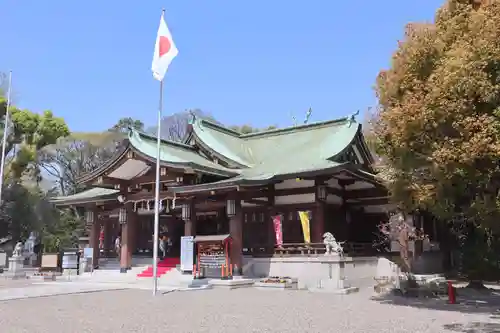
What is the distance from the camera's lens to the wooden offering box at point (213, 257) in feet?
71.1

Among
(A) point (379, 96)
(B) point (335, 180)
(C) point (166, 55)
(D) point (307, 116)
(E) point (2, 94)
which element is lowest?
(B) point (335, 180)

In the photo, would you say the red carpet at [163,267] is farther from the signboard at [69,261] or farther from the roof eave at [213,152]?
the roof eave at [213,152]

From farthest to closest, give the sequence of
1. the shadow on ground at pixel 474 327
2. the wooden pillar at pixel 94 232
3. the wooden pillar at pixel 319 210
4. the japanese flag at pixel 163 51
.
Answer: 1. the wooden pillar at pixel 94 232
2. the wooden pillar at pixel 319 210
3. the japanese flag at pixel 163 51
4. the shadow on ground at pixel 474 327

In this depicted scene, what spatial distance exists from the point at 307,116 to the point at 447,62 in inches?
Answer: 1079

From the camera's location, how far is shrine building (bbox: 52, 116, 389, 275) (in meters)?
22.6

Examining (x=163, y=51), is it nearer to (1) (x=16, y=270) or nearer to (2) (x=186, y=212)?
(2) (x=186, y=212)

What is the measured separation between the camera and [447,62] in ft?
40.9

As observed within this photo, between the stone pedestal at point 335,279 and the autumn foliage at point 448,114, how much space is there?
5363mm

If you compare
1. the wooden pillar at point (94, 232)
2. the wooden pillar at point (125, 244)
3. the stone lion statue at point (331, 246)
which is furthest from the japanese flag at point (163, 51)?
the wooden pillar at point (94, 232)

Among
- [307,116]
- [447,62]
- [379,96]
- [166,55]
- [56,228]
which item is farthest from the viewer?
[56,228]

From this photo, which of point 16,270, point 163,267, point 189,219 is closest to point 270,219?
point 189,219

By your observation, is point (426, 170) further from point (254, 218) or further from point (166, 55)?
point (254, 218)

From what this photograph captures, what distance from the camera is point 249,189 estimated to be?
23.0 meters

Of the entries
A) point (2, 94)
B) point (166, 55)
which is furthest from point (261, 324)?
point (2, 94)
